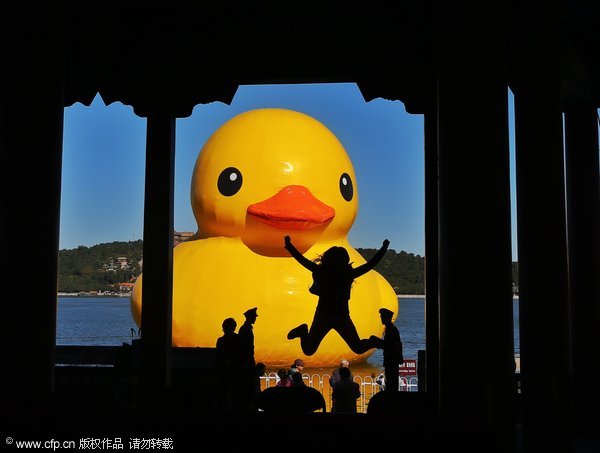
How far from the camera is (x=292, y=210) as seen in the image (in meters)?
13.2

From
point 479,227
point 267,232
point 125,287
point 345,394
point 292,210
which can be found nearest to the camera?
point 479,227

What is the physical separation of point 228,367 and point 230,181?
7949 millimetres

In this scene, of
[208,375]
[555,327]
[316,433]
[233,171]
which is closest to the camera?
[316,433]

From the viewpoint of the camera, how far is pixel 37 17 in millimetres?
3824

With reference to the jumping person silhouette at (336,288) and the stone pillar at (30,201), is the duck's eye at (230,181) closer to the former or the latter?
the jumping person silhouette at (336,288)

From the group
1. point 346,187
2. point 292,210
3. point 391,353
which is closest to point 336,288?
point 391,353

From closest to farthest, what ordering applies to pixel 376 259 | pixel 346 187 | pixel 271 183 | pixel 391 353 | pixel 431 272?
pixel 431 272, pixel 391 353, pixel 376 259, pixel 271 183, pixel 346 187

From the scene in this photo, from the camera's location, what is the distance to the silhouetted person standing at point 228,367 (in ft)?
20.6

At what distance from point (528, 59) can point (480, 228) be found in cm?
115

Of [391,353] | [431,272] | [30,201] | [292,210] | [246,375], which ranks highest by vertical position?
[292,210]

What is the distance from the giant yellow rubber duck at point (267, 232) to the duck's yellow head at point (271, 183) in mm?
21

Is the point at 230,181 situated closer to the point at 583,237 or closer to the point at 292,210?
the point at 292,210

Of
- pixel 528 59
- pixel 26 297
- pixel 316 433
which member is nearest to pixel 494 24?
pixel 528 59

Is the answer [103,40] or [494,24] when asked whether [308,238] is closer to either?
[103,40]
